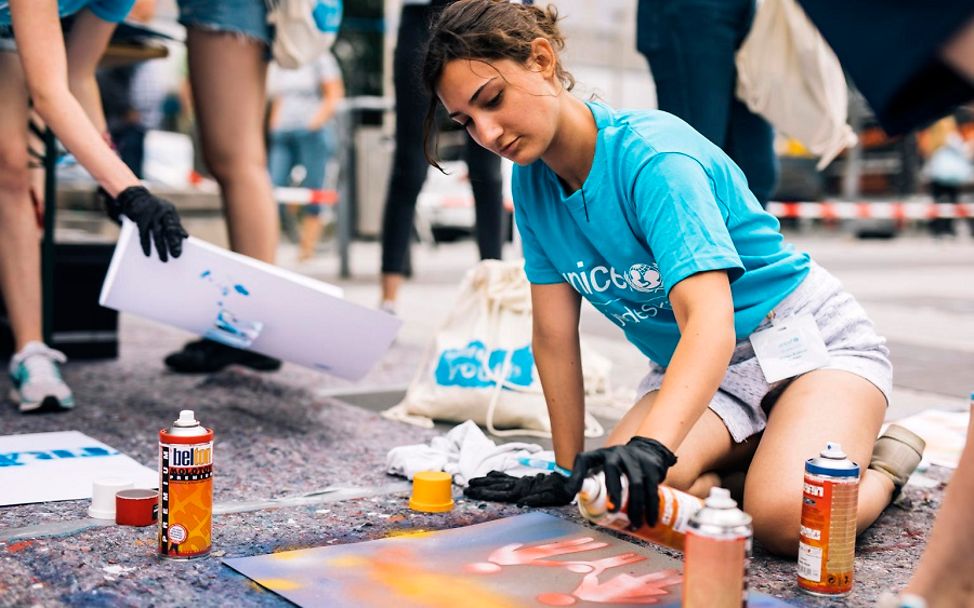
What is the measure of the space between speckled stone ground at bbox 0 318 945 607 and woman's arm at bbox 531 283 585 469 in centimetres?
18

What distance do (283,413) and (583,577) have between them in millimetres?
1507

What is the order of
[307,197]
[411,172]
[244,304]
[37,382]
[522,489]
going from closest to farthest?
[522,489], [244,304], [37,382], [411,172], [307,197]

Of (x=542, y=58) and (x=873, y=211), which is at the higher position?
(x=542, y=58)

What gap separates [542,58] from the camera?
2.06 metres

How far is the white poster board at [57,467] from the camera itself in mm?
2213

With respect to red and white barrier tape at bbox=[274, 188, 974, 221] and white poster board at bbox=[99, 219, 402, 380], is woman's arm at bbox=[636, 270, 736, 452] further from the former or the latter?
red and white barrier tape at bbox=[274, 188, 974, 221]

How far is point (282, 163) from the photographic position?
8.59 meters

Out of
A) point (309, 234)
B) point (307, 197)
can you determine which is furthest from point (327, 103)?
point (309, 234)

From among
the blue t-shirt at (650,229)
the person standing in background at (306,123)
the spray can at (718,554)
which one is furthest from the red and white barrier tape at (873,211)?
the spray can at (718,554)

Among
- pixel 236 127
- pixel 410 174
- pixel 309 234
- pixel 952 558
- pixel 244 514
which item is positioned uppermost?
pixel 236 127

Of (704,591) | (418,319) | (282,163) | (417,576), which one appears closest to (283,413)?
(417,576)

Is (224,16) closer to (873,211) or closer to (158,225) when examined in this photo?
(158,225)

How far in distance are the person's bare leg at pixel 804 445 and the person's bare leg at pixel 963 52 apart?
924mm

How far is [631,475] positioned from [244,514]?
907 millimetres
